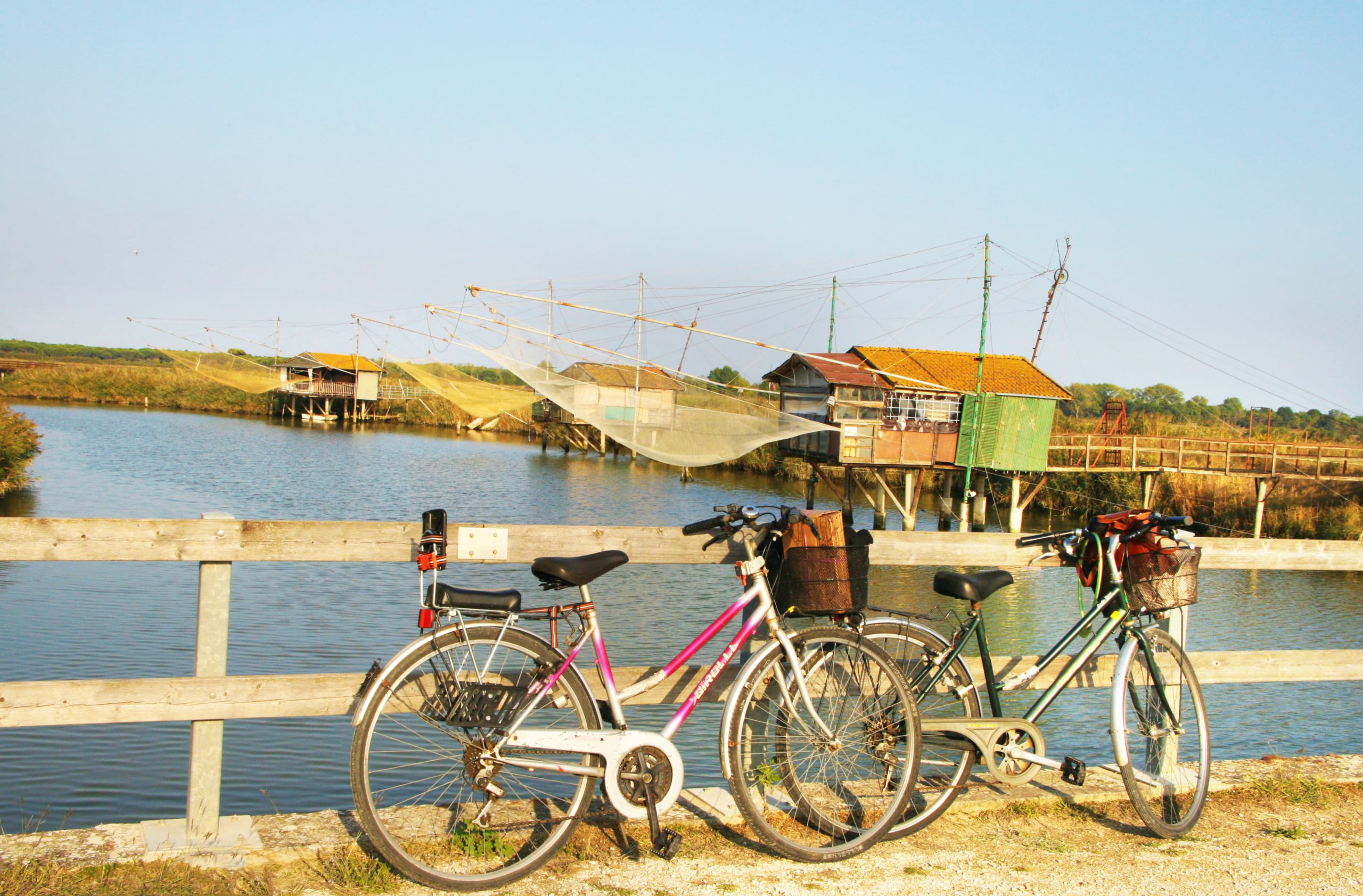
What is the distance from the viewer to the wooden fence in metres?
3.09

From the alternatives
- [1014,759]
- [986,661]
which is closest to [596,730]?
[986,661]

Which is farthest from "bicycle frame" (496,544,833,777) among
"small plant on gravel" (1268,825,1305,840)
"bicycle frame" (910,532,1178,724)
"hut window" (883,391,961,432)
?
"hut window" (883,391,961,432)

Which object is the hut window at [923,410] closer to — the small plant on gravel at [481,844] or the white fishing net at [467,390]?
the white fishing net at [467,390]

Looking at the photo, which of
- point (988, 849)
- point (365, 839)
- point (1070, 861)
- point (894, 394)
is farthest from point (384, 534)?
point (894, 394)

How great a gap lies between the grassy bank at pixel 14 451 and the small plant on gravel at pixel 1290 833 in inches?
959

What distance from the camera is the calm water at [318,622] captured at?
6734 millimetres

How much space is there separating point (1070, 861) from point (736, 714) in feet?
4.28

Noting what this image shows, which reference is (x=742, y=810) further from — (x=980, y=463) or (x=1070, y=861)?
(x=980, y=463)

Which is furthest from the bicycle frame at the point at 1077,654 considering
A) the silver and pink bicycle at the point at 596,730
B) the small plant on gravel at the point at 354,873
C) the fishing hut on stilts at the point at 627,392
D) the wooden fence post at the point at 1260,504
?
the wooden fence post at the point at 1260,504

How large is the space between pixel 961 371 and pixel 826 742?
97.0 feet

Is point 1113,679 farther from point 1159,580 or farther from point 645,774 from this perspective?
point 645,774

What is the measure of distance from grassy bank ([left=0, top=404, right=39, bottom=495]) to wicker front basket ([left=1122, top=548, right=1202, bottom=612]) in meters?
24.0

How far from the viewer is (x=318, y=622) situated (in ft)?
38.0

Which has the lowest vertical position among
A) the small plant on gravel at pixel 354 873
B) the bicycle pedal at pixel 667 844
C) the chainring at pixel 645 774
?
the small plant on gravel at pixel 354 873
